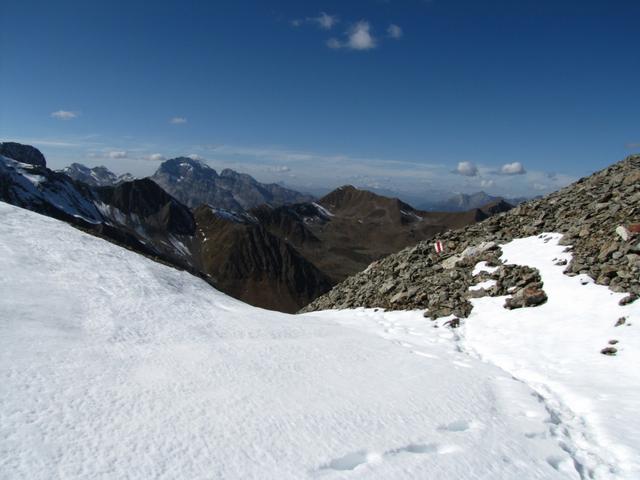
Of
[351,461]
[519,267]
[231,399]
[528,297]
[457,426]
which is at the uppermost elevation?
[519,267]

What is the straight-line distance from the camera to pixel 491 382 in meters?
13.7

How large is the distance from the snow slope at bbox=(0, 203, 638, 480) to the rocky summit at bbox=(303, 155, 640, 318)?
4.97 m

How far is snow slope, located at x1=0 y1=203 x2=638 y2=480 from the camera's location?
7.62 meters

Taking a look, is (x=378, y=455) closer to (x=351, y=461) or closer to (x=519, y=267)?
(x=351, y=461)

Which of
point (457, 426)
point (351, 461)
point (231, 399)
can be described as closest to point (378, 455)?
point (351, 461)

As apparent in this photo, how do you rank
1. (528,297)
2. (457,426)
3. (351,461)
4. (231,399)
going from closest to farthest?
(351,461) → (231,399) → (457,426) → (528,297)

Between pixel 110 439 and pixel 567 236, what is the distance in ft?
78.6

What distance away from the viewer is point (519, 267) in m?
22.7

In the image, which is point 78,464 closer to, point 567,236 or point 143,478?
point 143,478

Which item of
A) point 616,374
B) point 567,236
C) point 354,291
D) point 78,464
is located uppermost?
point 567,236

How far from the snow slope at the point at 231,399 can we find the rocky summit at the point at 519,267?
196 inches

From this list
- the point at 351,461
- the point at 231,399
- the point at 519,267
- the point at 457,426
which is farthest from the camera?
the point at 519,267

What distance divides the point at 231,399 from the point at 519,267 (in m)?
18.1

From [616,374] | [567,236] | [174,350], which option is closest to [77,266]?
[174,350]
